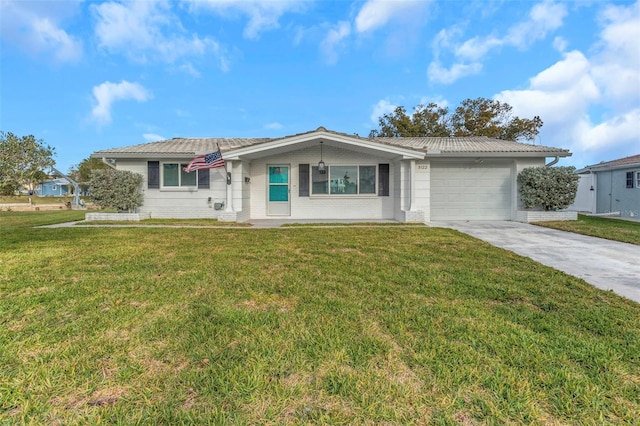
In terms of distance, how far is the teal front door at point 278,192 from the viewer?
12141mm

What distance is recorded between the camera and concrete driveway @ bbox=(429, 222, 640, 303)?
13.5ft

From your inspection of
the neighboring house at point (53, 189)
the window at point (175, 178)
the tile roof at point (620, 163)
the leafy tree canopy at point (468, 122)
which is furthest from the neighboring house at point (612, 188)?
the neighboring house at point (53, 189)

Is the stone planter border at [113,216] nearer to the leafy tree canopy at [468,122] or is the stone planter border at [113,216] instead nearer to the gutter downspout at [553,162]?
the gutter downspout at [553,162]

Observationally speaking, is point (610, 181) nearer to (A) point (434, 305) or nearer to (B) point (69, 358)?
(A) point (434, 305)

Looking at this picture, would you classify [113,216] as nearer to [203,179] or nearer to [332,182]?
[203,179]

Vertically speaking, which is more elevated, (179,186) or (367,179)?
(367,179)

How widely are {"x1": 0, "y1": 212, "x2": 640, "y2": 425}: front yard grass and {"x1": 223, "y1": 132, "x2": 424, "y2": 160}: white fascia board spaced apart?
6.44m

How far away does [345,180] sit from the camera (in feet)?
39.7

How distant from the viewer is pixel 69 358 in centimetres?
222

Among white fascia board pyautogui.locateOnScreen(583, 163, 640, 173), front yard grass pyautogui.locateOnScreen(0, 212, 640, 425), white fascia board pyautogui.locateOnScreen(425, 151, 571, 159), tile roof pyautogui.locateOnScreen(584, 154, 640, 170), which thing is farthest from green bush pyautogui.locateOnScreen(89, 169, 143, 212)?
tile roof pyautogui.locateOnScreen(584, 154, 640, 170)

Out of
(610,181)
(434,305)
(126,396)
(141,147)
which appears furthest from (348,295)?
(610,181)

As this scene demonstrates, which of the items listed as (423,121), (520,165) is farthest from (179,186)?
(423,121)

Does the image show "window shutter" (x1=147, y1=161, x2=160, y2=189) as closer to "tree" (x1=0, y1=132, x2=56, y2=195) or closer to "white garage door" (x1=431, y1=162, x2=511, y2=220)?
"white garage door" (x1=431, y1=162, x2=511, y2=220)

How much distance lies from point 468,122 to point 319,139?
19.4 metres
